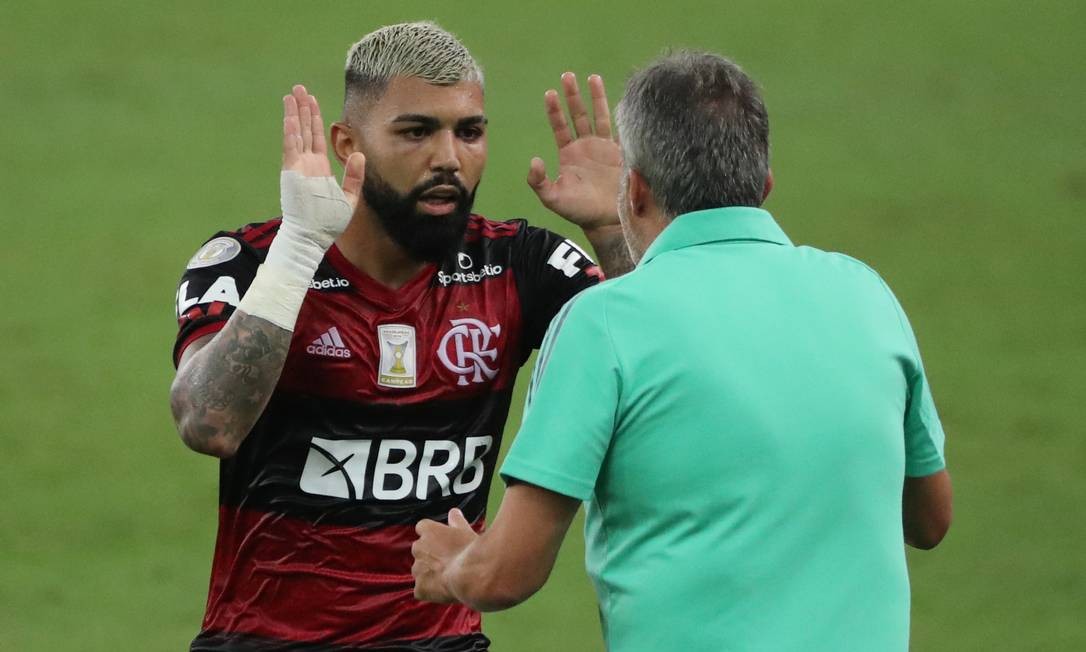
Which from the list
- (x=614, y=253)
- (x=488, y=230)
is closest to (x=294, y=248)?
(x=488, y=230)

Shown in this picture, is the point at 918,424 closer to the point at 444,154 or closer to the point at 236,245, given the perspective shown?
the point at 444,154

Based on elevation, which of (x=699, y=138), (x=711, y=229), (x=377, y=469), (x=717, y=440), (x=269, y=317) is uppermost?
(x=699, y=138)

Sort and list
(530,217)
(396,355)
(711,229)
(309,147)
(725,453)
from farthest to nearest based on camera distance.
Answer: (530,217), (396,355), (309,147), (711,229), (725,453)

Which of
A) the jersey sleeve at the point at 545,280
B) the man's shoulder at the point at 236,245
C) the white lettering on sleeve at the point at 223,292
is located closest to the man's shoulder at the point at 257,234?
the man's shoulder at the point at 236,245

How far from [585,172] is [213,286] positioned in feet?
2.99

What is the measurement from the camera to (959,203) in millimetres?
12047

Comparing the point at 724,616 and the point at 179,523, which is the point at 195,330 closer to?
the point at 724,616

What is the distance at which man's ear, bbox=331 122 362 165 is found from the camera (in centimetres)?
381

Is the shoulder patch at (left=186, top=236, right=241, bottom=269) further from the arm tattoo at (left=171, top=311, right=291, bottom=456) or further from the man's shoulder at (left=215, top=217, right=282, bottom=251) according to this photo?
the arm tattoo at (left=171, top=311, right=291, bottom=456)

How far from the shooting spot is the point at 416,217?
145 inches

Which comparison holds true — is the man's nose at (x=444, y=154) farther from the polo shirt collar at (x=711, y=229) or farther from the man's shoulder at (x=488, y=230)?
the polo shirt collar at (x=711, y=229)

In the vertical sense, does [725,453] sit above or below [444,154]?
below

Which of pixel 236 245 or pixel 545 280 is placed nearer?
pixel 236 245

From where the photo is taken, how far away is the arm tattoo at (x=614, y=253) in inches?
154
